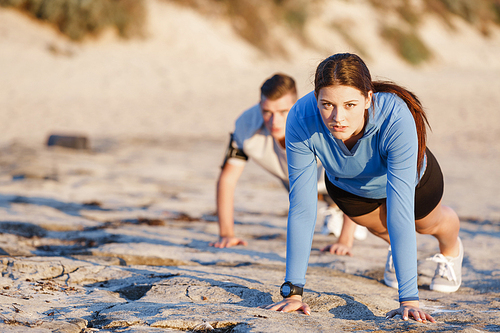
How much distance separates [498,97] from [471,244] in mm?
10936

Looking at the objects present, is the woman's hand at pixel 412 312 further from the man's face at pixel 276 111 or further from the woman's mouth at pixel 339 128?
the man's face at pixel 276 111

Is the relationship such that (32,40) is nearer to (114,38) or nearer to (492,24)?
(114,38)

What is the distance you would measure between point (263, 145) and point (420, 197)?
1.25m

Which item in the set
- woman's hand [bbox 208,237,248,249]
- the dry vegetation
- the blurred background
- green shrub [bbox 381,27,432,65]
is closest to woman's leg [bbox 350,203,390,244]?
woman's hand [bbox 208,237,248,249]

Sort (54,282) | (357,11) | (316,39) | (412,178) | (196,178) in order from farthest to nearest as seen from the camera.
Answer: (357,11) → (316,39) → (196,178) → (54,282) → (412,178)

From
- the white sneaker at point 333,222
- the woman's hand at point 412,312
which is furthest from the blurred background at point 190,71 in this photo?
the woman's hand at point 412,312

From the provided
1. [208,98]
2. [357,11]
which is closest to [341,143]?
[208,98]

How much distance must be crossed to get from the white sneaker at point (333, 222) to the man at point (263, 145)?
1.42 ft

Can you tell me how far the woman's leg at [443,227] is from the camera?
2.29 m

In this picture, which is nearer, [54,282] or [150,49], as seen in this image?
[54,282]

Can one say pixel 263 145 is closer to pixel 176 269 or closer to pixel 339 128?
Answer: pixel 176 269

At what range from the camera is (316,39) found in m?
22.3

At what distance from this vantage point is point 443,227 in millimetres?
2395

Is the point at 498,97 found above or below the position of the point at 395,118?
above
